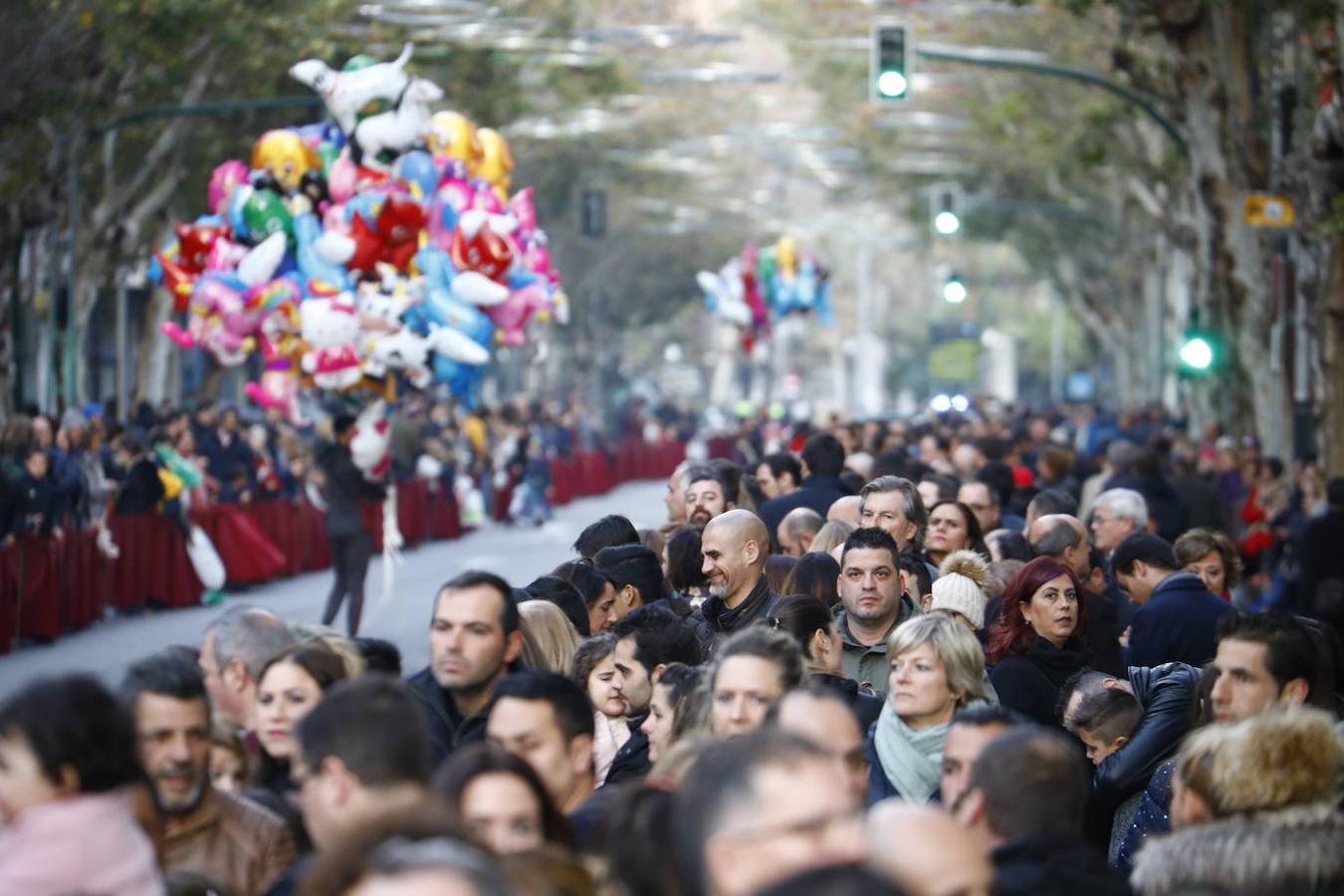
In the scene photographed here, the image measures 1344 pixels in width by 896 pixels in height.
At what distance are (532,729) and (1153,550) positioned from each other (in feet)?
19.1

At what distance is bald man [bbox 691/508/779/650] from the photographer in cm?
1120

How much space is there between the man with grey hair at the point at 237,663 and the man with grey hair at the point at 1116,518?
25.4ft

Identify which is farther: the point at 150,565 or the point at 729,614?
the point at 150,565

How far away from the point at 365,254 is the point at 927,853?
1680cm

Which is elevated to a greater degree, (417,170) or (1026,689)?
(417,170)

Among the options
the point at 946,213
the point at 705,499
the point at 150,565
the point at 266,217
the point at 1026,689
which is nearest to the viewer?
the point at 1026,689

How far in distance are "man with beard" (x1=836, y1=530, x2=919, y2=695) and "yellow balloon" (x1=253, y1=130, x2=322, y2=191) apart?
40.5 feet

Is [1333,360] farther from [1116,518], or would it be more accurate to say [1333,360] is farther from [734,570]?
[734,570]

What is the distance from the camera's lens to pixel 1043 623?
34.9 ft

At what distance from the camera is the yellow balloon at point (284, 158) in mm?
22016

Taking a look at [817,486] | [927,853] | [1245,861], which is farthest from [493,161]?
[927,853]

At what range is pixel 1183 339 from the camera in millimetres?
30000

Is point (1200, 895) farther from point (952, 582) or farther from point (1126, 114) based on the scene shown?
point (1126, 114)

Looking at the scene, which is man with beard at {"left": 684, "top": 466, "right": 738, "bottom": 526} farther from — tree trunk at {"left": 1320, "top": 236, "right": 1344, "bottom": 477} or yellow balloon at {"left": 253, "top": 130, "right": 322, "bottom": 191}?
tree trunk at {"left": 1320, "top": 236, "right": 1344, "bottom": 477}
